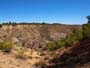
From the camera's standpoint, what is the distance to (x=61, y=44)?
43469 mm

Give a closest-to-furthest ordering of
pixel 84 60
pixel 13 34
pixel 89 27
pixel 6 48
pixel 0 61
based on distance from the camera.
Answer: pixel 84 60 < pixel 0 61 < pixel 6 48 < pixel 89 27 < pixel 13 34

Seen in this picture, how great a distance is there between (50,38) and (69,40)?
47.0 meters

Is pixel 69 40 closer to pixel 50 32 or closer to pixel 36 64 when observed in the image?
pixel 36 64

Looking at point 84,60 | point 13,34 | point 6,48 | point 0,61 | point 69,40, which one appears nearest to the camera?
point 84,60

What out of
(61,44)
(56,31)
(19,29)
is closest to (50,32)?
(56,31)

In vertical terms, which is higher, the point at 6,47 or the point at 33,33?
the point at 33,33

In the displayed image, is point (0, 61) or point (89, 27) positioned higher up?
point (89, 27)

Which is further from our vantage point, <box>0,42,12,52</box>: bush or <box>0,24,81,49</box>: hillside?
<box>0,24,81,49</box>: hillside

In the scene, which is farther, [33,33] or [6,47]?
→ [33,33]

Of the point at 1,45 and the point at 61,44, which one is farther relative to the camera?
the point at 61,44

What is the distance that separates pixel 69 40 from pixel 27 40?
143 ft

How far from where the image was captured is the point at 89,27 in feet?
111

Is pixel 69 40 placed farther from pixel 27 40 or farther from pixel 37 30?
pixel 37 30

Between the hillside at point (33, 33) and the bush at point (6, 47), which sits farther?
the hillside at point (33, 33)
